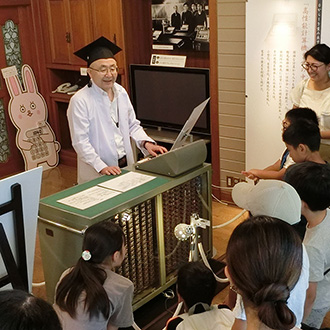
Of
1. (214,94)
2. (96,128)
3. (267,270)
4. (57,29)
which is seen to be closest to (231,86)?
(214,94)

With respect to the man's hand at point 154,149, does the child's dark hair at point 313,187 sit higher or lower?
higher

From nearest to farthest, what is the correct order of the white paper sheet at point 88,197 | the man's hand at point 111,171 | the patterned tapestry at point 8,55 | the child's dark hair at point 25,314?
the child's dark hair at point 25,314 < the white paper sheet at point 88,197 < the man's hand at point 111,171 < the patterned tapestry at point 8,55

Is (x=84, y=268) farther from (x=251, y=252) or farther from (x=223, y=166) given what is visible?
(x=223, y=166)

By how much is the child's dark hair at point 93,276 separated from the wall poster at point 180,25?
8.61ft

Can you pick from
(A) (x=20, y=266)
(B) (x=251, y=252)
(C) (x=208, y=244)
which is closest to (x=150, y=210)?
(C) (x=208, y=244)

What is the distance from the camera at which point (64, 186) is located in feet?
16.4

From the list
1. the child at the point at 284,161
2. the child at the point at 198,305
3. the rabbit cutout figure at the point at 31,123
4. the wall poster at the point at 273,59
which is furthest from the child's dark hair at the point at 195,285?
the rabbit cutout figure at the point at 31,123

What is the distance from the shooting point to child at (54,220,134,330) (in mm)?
2016

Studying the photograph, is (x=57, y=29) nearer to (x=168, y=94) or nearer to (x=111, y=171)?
(x=168, y=94)

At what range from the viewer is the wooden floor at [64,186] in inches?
126

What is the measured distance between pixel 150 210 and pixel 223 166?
172 centimetres

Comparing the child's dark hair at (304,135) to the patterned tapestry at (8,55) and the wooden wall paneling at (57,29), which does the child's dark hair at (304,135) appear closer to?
the wooden wall paneling at (57,29)

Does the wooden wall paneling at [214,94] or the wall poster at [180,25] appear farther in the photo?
the wall poster at [180,25]

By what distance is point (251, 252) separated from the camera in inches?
47.9
